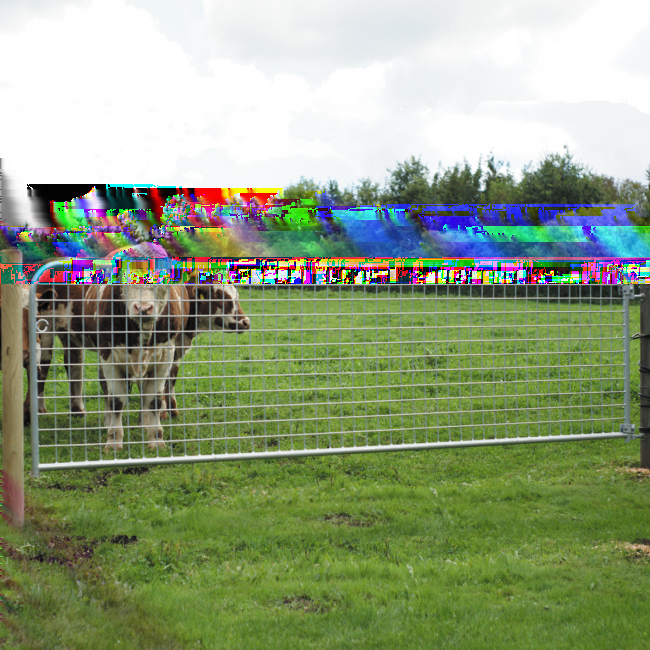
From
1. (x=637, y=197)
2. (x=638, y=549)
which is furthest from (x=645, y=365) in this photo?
(x=637, y=197)

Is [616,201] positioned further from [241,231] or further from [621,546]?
[621,546]

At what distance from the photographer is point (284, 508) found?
4730mm

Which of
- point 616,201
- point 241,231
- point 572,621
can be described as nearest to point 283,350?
point 572,621

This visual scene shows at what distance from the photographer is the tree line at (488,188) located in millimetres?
36625

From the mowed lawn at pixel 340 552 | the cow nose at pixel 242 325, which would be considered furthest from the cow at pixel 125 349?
the cow nose at pixel 242 325

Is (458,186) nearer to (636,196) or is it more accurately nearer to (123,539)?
(636,196)

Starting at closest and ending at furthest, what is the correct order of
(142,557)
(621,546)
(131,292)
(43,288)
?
(142,557) → (621,546) → (131,292) → (43,288)

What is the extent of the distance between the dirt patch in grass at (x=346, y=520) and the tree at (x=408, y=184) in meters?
41.6

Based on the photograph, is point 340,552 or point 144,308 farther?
point 144,308

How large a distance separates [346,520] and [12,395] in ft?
7.54

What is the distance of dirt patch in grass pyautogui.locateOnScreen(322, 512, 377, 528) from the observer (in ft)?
14.6

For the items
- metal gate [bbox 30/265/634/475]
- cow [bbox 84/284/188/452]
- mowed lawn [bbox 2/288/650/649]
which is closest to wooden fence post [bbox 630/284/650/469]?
metal gate [bbox 30/265/634/475]

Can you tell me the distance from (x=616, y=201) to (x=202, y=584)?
41.2 metres

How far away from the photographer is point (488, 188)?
4497 cm
